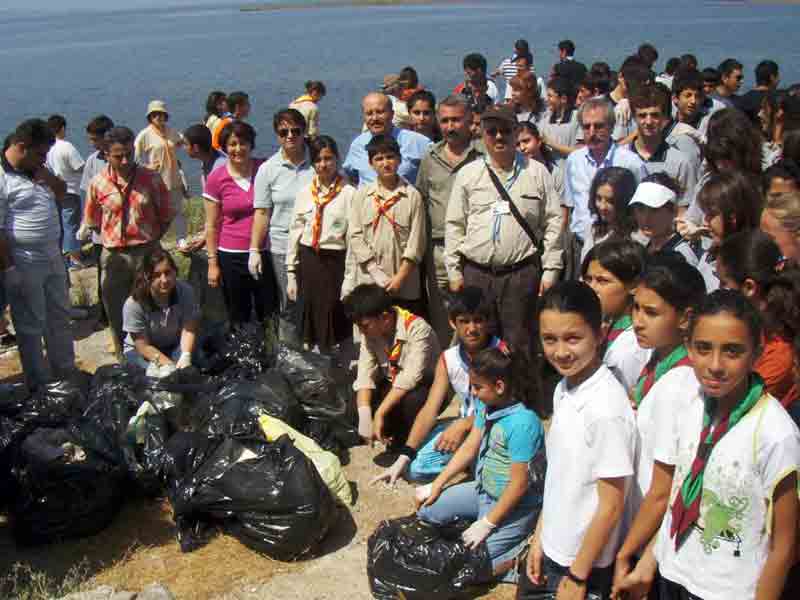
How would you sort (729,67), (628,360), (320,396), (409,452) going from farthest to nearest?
1. (729,67)
2. (320,396)
3. (409,452)
4. (628,360)

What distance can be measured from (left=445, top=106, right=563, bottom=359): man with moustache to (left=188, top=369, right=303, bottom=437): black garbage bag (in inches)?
45.4

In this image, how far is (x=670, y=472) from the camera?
267 centimetres

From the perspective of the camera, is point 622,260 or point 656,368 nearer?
point 656,368

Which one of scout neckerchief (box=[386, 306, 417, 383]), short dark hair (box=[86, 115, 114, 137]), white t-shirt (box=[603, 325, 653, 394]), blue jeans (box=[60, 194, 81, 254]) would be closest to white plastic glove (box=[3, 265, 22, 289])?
scout neckerchief (box=[386, 306, 417, 383])

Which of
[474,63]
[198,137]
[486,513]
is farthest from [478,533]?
[474,63]

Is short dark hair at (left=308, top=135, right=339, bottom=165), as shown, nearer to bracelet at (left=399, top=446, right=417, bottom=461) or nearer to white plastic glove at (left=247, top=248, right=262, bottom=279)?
white plastic glove at (left=247, top=248, right=262, bottom=279)

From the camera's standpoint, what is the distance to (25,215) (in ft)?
18.8

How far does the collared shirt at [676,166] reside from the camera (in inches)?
207

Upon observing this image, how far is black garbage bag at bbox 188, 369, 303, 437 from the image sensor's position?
189 inches

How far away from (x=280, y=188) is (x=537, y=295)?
185 cm

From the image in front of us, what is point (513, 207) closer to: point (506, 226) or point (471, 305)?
point (506, 226)

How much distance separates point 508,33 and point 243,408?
35840mm

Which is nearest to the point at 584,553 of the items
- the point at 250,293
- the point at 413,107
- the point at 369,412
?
the point at 369,412

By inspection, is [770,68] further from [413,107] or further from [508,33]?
[508,33]
